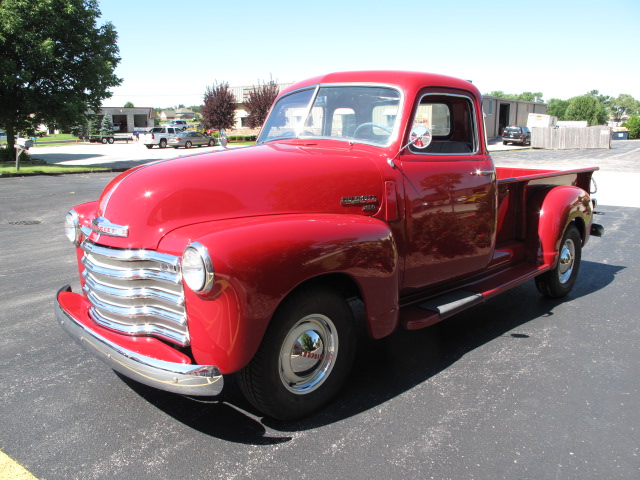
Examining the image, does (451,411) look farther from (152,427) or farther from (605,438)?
(152,427)

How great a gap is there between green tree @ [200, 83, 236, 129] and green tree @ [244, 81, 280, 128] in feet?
9.90

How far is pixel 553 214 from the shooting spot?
4840mm

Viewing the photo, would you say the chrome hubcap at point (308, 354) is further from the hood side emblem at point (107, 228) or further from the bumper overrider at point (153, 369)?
the hood side emblem at point (107, 228)

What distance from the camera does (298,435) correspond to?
2896mm

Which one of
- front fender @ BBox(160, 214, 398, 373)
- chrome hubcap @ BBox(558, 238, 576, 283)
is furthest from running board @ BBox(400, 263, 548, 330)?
front fender @ BBox(160, 214, 398, 373)

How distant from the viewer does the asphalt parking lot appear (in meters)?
Result: 2.63

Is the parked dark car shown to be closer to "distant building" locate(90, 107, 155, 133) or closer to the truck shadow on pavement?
the truck shadow on pavement

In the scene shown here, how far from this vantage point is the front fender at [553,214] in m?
4.81

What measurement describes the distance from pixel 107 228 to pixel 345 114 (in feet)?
6.27

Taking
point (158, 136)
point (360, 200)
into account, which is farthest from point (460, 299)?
point (158, 136)

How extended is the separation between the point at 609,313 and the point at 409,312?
245cm

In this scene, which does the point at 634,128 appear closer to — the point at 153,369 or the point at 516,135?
the point at 516,135

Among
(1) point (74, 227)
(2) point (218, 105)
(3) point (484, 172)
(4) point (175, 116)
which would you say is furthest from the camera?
(4) point (175, 116)

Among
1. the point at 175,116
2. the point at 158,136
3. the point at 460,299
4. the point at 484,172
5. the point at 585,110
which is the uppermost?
the point at 585,110
